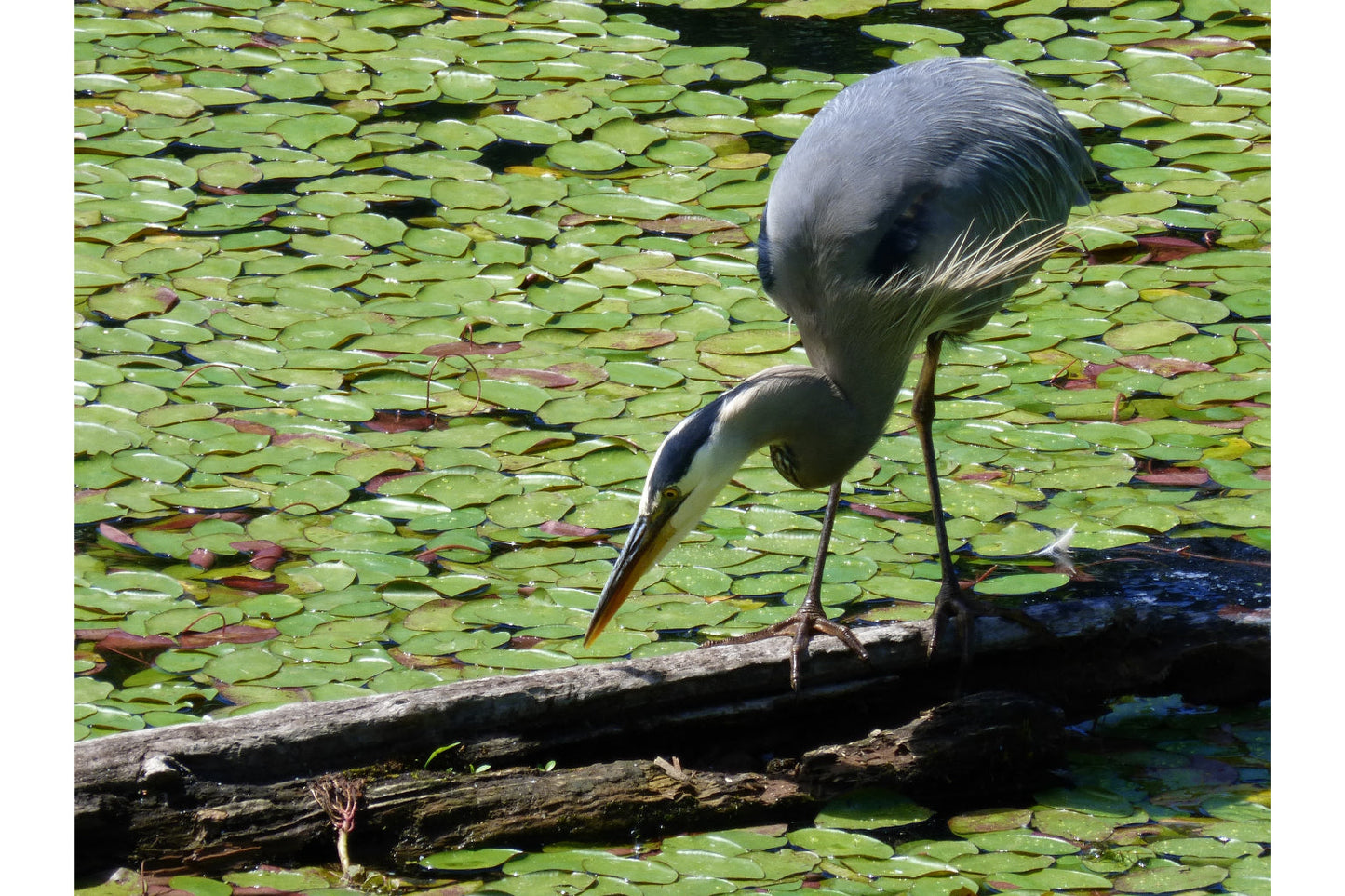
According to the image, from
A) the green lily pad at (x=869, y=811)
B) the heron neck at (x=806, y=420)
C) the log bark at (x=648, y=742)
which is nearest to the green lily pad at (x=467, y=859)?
the log bark at (x=648, y=742)

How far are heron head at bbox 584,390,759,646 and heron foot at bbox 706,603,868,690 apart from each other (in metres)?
0.28

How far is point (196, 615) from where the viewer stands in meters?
3.38

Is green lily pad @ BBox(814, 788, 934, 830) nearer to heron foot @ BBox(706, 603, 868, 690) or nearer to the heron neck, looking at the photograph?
heron foot @ BBox(706, 603, 868, 690)

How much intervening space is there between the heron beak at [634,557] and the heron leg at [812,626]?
0.90ft

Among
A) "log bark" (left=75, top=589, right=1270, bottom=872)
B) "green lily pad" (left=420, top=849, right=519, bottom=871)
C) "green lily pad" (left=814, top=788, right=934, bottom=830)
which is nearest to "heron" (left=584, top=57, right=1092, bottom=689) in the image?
"log bark" (left=75, top=589, right=1270, bottom=872)

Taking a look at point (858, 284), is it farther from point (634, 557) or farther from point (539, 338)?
point (539, 338)

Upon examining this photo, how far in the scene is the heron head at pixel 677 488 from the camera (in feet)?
9.31

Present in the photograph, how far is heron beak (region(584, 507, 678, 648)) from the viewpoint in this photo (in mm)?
2879

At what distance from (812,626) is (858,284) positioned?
69cm

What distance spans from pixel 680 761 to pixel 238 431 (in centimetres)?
167

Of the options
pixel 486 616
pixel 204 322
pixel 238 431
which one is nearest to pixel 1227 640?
pixel 486 616

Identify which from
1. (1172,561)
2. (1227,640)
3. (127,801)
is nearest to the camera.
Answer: (127,801)

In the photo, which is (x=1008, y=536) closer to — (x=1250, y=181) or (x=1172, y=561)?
(x=1172, y=561)

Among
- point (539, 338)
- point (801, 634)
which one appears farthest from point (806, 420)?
point (539, 338)
